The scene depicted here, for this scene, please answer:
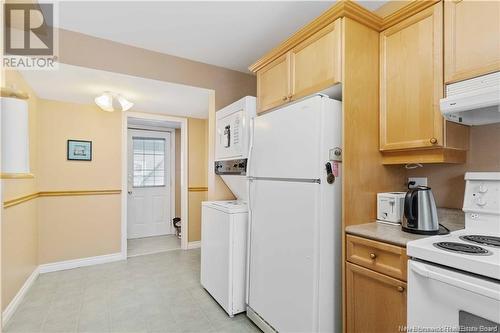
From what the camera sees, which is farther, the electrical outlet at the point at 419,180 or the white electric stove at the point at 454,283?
the electrical outlet at the point at 419,180

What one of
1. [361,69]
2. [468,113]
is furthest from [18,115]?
[468,113]

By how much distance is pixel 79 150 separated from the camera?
3447 millimetres

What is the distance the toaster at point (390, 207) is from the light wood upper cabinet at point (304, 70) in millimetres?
808

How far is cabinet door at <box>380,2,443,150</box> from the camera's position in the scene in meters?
1.49

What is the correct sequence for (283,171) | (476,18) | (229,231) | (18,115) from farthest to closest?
(229,231), (283,171), (476,18), (18,115)

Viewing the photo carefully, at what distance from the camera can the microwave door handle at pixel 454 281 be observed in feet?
3.04

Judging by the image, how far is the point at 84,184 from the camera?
3479 millimetres

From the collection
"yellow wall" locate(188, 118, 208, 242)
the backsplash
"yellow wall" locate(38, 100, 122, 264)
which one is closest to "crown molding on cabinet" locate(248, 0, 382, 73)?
the backsplash

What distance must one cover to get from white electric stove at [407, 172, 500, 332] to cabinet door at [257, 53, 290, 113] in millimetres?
1374

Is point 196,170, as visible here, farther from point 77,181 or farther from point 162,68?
point 162,68

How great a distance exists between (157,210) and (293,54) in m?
4.07

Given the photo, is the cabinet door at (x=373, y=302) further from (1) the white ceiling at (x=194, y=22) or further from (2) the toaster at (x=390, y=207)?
(1) the white ceiling at (x=194, y=22)

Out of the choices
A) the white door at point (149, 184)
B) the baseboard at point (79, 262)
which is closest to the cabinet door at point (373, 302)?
the baseboard at point (79, 262)

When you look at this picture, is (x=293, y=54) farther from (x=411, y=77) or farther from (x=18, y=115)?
(x=18, y=115)
